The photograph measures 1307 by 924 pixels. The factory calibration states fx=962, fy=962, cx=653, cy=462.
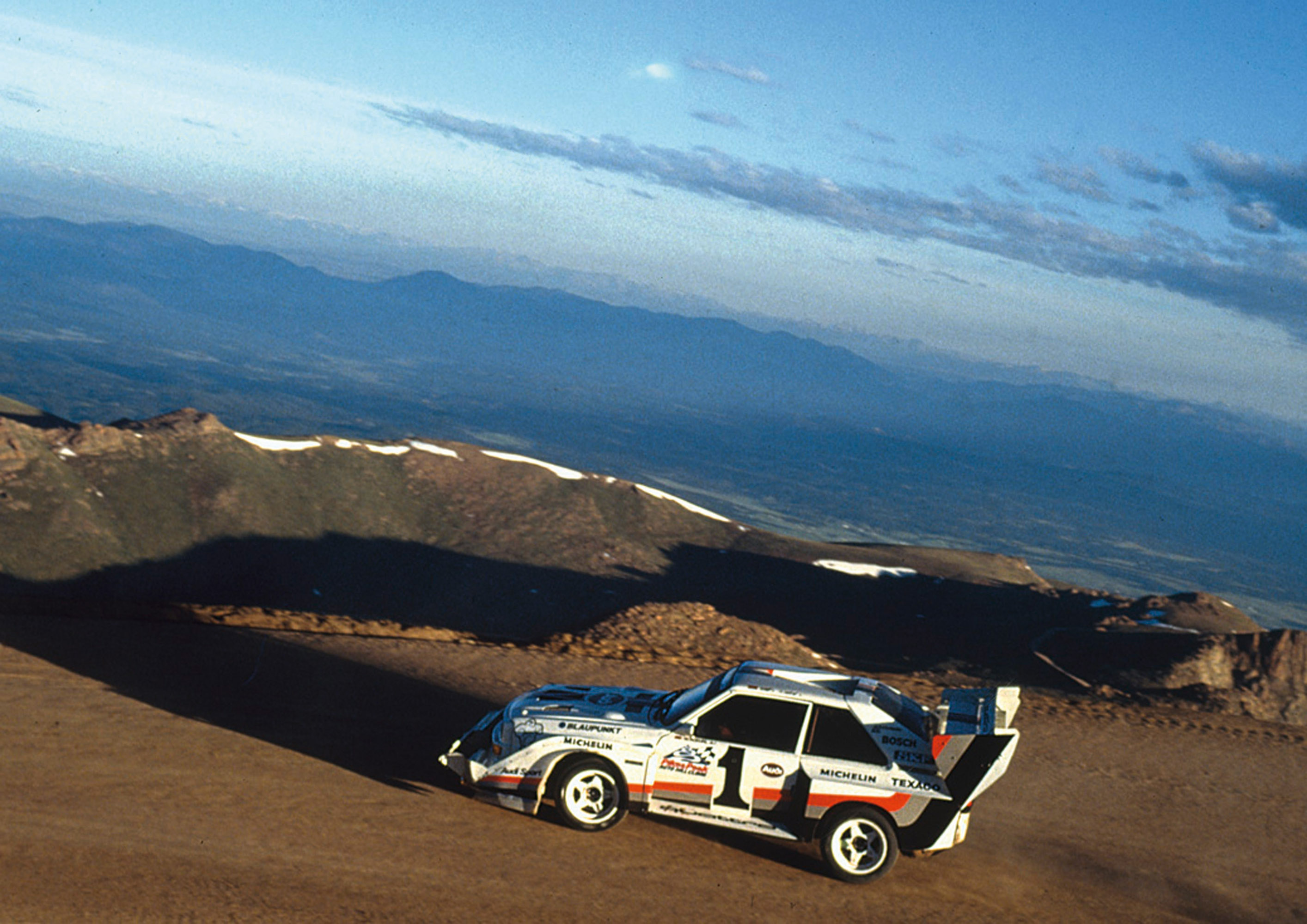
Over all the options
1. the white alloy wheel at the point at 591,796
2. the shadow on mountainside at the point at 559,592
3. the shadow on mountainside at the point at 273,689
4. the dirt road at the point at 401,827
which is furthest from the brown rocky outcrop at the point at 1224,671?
the shadow on mountainside at the point at 273,689

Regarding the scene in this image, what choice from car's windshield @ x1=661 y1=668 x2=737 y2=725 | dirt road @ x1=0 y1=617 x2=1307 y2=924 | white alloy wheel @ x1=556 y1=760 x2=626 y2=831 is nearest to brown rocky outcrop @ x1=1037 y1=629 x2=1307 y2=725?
dirt road @ x1=0 y1=617 x2=1307 y2=924

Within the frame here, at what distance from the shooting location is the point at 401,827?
9695 millimetres

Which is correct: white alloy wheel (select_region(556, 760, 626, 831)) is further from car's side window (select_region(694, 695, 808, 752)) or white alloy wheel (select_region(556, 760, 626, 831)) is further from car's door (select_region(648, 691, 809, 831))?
car's side window (select_region(694, 695, 808, 752))

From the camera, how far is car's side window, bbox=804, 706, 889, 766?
9805 millimetres

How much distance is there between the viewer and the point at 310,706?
516 inches

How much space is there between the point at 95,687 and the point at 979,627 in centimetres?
4961

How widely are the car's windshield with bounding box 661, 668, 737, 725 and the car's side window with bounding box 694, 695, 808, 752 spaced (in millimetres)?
199

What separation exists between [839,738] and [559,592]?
191 feet

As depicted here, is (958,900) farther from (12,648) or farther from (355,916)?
(12,648)

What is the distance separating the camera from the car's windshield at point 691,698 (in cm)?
1015

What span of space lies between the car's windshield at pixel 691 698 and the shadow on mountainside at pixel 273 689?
8.93 feet

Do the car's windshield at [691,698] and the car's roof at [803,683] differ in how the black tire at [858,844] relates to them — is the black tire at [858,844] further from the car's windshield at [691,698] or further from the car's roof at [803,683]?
the car's windshield at [691,698]

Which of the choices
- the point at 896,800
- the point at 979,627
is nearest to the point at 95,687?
the point at 896,800

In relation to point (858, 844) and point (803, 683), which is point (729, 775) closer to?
point (803, 683)
